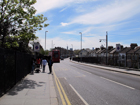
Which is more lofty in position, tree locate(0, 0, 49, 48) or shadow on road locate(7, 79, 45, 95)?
tree locate(0, 0, 49, 48)

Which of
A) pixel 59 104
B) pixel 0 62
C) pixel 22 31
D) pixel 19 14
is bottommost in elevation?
pixel 59 104

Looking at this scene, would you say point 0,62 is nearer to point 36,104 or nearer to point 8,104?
point 8,104

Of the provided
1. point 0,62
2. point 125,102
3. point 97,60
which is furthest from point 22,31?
point 97,60

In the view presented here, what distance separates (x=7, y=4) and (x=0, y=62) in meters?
7.02

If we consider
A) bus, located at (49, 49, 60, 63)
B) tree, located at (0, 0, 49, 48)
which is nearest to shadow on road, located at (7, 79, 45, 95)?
tree, located at (0, 0, 49, 48)

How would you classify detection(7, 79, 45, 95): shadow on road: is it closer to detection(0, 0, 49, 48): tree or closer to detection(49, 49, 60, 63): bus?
detection(0, 0, 49, 48): tree

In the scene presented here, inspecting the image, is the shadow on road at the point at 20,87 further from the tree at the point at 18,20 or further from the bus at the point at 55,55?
the bus at the point at 55,55

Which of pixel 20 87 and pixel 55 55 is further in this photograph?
pixel 55 55

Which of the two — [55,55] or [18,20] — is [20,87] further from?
[55,55]

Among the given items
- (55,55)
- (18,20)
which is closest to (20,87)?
(18,20)

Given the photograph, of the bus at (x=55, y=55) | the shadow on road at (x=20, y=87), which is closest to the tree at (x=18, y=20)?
the shadow on road at (x=20, y=87)

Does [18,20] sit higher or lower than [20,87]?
higher

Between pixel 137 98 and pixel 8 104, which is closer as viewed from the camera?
pixel 8 104

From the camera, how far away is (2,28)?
11.9 meters
